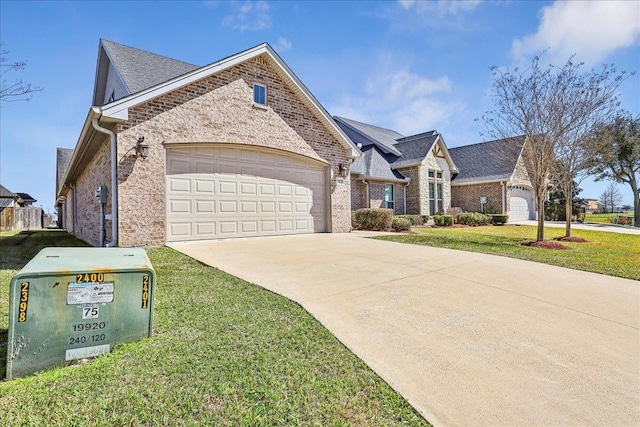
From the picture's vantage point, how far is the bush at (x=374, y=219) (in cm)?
1445

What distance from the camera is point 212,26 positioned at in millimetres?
10008

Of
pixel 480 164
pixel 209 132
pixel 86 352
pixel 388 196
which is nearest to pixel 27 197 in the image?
pixel 209 132

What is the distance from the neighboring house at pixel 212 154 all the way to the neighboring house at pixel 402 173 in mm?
5865

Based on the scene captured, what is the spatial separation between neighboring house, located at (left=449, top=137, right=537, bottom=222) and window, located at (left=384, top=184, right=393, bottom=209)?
706 cm

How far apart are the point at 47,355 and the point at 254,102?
9.26 m

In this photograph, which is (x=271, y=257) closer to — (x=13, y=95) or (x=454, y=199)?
(x=13, y=95)

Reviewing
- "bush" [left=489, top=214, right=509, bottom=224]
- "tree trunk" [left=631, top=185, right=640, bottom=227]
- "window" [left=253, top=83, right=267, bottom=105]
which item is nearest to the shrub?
"bush" [left=489, top=214, right=509, bottom=224]

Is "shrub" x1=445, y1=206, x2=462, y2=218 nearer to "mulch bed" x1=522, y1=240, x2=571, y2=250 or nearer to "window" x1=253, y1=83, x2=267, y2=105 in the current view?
"mulch bed" x1=522, y1=240, x2=571, y2=250

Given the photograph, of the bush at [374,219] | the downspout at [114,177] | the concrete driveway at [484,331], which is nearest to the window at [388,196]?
the bush at [374,219]

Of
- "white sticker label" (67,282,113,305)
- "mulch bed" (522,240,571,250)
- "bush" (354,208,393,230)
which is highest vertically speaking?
"bush" (354,208,393,230)

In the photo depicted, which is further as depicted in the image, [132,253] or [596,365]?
[132,253]

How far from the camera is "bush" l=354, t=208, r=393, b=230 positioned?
14453mm

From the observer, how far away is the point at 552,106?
32.1 feet

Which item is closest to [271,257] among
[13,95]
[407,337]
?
[407,337]
